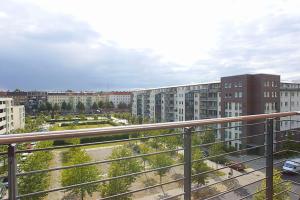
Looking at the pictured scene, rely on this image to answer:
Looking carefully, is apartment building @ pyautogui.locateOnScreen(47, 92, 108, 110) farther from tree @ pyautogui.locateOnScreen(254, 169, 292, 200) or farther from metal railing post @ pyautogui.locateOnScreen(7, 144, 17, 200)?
metal railing post @ pyautogui.locateOnScreen(7, 144, 17, 200)

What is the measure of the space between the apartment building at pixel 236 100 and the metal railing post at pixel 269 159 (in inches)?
630

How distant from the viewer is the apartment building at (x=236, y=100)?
80.2 ft

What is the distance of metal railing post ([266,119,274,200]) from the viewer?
94.8 inches

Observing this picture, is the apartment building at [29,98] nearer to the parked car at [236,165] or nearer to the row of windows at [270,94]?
the row of windows at [270,94]

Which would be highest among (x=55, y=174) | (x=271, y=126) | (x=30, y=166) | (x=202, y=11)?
(x=202, y=11)

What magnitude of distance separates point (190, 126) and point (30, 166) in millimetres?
10377

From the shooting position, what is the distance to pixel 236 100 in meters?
25.5

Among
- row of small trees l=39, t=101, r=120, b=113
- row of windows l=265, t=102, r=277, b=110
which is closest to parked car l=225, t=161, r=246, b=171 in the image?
row of windows l=265, t=102, r=277, b=110

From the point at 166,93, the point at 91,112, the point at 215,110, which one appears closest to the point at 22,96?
the point at 91,112

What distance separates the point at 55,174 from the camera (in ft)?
54.7

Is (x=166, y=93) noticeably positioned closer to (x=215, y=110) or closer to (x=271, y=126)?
(x=215, y=110)

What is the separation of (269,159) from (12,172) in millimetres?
2019

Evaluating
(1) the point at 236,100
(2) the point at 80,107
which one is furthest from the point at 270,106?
(2) the point at 80,107

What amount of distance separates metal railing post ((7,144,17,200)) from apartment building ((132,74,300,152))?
17.8 meters
